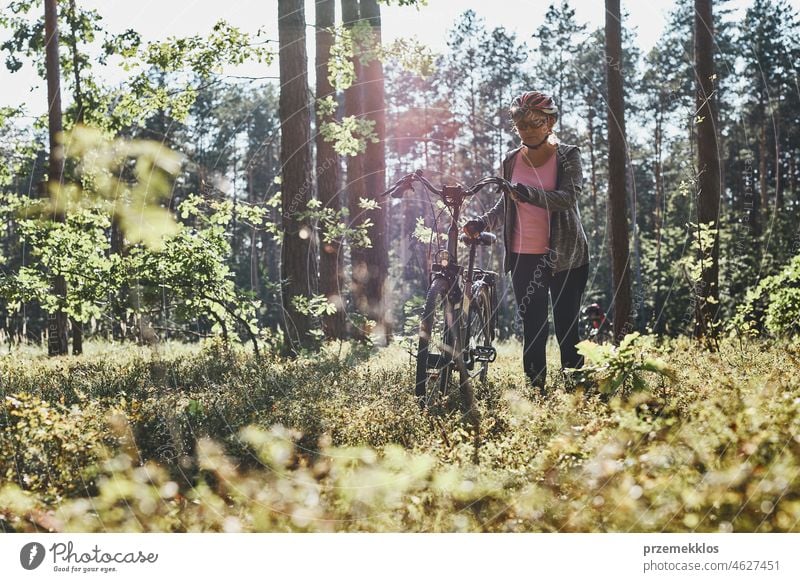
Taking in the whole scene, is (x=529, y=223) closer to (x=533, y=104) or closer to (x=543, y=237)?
(x=543, y=237)

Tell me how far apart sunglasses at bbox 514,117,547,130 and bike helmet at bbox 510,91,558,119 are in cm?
5

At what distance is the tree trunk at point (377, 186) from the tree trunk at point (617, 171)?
3619mm

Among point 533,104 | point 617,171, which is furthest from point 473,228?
point 617,171

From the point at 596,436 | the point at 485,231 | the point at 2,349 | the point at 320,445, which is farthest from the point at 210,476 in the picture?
the point at 2,349

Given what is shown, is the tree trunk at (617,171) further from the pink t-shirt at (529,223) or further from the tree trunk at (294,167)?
the pink t-shirt at (529,223)

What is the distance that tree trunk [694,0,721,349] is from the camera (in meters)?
9.08

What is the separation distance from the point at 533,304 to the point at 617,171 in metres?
5.75

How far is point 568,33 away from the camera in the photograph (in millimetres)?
7617

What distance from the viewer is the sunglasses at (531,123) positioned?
543 centimetres

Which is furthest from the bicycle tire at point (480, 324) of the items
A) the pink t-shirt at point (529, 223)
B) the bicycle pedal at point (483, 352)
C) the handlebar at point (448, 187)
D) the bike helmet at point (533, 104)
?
the bike helmet at point (533, 104)

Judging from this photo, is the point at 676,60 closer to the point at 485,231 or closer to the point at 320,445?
the point at 485,231

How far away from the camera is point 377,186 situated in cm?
1249

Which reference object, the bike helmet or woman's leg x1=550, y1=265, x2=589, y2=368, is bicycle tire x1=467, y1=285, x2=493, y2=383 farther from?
the bike helmet
